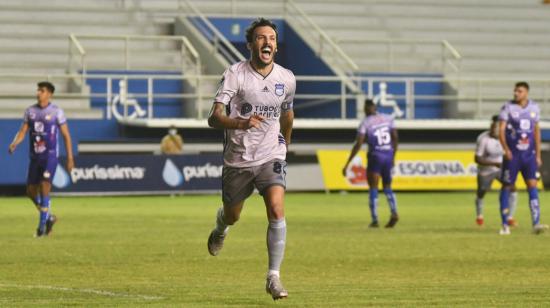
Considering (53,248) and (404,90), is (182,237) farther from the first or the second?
(404,90)

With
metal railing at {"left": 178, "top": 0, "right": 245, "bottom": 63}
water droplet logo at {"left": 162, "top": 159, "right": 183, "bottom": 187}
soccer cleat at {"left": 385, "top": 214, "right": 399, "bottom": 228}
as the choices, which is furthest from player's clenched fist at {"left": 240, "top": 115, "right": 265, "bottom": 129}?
metal railing at {"left": 178, "top": 0, "right": 245, "bottom": 63}

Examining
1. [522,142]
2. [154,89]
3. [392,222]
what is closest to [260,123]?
[522,142]

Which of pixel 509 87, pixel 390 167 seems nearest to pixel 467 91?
pixel 509 87

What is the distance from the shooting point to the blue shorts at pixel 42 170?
21.5 metres

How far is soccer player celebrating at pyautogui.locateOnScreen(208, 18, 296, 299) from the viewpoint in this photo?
1185 centimetres

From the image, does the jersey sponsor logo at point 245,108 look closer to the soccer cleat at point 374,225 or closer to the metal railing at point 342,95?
the soccer cleat at point 374,225

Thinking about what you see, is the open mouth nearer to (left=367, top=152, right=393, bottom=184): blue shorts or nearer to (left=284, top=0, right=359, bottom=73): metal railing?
(left=367, top=152, right=393, bottom=184): blue shorts

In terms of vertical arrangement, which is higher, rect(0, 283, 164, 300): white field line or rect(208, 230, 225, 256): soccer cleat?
rect(208, 230, 225, 256): soccer cleat

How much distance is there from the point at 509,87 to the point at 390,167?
22723mm

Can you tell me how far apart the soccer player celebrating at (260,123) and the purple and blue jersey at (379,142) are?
12684 mm

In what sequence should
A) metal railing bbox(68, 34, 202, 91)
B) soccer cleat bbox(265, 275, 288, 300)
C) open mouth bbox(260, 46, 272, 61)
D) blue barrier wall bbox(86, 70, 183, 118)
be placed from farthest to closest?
blue barrier wall bbox(86, 70, 183, 118), metal railing bbox(68, 34, 202, 91), open mouth bbox(260, 46, 272, 61), soccer cleat bbox(265, 275, 288, 300)

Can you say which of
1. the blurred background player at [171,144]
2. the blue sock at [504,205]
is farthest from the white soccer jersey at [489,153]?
the blurred background player at [171,144]

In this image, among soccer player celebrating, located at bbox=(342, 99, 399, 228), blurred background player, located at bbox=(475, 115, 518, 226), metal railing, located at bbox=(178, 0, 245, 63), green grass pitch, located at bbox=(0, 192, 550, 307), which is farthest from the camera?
metal railing, located at bbox=(178, 0, 245, 63)

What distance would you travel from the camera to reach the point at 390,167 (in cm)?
2520
